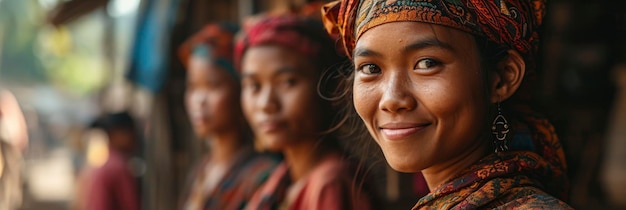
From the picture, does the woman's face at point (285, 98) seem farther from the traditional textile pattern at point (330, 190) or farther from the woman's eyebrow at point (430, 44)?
the woman's eyebrow at point (430, 44)

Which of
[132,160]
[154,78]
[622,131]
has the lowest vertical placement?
[622,131]

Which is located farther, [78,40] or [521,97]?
[78,40]

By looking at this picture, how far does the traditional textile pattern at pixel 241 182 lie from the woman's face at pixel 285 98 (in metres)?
0.76

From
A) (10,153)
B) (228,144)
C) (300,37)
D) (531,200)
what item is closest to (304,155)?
(300,37)

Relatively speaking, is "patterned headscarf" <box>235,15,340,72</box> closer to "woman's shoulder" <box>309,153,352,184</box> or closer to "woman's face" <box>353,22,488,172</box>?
"woman's shoulder" <box>309,153,352,184</box>

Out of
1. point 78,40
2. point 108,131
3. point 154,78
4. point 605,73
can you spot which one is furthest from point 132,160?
point 78,40

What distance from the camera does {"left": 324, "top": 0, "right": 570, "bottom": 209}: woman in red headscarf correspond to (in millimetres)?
1828

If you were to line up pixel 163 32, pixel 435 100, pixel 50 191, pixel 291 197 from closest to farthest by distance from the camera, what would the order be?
pixel 435 100, pixel 291 197, pixel 163 32, pixel 50 191

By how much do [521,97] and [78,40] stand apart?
2589cm

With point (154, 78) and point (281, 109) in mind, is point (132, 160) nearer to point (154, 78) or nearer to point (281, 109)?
point (154, 78)

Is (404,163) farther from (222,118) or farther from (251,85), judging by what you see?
(222,118)

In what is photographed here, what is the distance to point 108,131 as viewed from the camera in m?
6.95

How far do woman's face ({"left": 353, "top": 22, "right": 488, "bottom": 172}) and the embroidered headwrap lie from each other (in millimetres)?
2441

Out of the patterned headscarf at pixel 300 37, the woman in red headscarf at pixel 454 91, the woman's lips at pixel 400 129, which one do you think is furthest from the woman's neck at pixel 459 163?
the patterned headscarf at pixel 300 37
